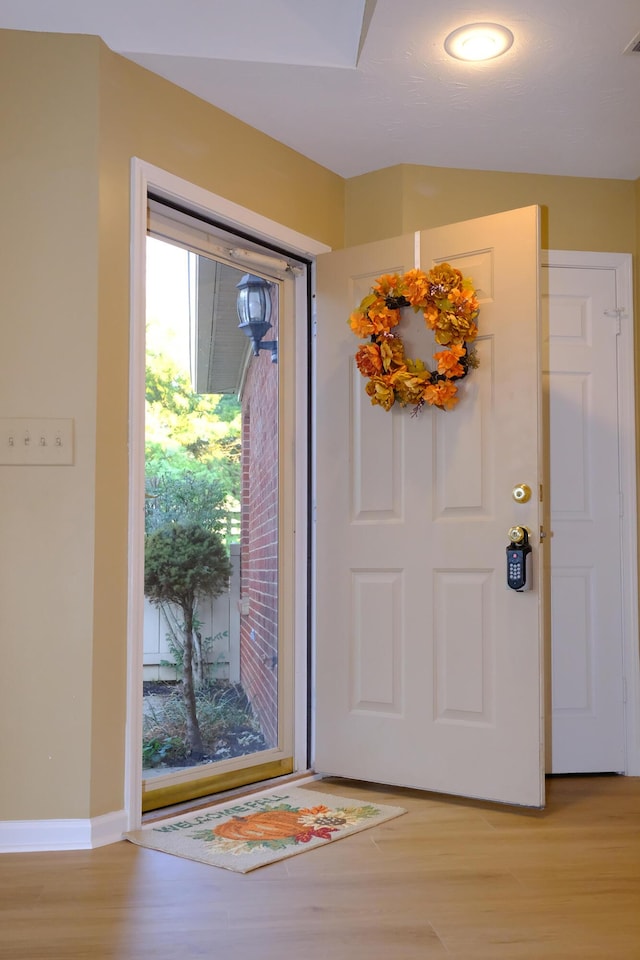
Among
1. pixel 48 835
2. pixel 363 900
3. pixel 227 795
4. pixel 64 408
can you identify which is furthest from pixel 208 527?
pixel 363 900

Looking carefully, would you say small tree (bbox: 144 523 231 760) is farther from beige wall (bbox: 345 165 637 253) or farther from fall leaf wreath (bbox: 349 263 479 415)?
beige wall (bbox: 345 165 637 253)

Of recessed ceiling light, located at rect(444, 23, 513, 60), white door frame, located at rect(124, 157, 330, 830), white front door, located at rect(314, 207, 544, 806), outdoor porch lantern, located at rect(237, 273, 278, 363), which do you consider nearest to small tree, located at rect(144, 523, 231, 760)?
white door frame, located at rect(124, 157, 330, 830)

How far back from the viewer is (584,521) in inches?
156

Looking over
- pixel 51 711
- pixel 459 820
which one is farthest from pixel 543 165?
pixel 51 711

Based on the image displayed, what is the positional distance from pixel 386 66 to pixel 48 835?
2724 mm

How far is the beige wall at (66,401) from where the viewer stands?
286 cm

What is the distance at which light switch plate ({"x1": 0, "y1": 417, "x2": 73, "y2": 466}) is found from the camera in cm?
290

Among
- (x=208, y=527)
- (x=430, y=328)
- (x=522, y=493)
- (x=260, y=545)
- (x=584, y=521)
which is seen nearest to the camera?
(x=522, y=493)

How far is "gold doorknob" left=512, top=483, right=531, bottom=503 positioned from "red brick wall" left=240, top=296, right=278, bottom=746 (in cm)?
107

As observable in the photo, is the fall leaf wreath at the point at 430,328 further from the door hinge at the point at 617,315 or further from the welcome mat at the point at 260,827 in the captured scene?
the welcome mat at the point at 260,827

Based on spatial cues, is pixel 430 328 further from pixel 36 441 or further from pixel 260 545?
pixel 36 441

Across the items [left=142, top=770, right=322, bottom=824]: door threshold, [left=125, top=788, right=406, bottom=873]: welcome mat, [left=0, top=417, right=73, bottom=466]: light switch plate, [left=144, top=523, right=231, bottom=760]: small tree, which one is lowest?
[left=142, top=770, right=322, bottom=824]: door threshold

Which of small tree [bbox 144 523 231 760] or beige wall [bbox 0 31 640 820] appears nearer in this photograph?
beige wall [bbox 0 31 640 820]

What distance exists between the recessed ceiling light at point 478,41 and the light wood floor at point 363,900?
100 inches
